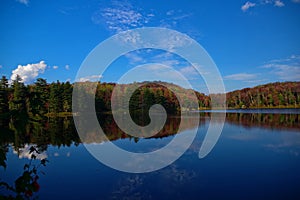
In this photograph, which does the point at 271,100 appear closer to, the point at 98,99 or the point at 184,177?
the point at 98,99

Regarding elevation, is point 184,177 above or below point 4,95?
below

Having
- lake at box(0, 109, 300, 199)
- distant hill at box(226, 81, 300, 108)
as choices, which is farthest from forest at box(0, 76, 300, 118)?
lake at box(0, 109, 300, 199)

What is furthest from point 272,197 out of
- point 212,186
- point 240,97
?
point 240,97

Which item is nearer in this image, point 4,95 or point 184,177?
point 184,177

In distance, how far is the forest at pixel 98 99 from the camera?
2.41 meters

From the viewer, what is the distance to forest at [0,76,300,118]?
241 centimetres

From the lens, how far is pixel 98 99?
56562 mm

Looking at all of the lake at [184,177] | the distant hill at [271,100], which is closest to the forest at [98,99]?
the distant hill at [271,100]

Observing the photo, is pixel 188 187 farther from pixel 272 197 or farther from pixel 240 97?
pixel 240 97

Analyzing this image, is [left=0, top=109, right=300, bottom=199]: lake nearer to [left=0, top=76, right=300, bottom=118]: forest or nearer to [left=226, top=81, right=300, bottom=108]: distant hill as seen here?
[left=0, top=76, right=300, bottom=118]: forest

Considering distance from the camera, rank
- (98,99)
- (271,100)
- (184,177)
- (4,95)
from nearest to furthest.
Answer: (184,177) < (4,95) < (98,99) < (271,100)

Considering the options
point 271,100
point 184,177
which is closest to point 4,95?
point 184,177

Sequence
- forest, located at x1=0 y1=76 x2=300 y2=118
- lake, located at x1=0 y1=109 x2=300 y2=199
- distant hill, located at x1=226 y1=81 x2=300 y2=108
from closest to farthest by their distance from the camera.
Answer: forest, located at x1=0 y1=76 x2=300 y2=118 → lake, located at x1=0 y1=109 x2=300 y2=199 → distant hill, located at x1=226 y1=81 x2=300 y2=108

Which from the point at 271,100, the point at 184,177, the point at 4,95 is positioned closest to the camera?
the point at 184,177
